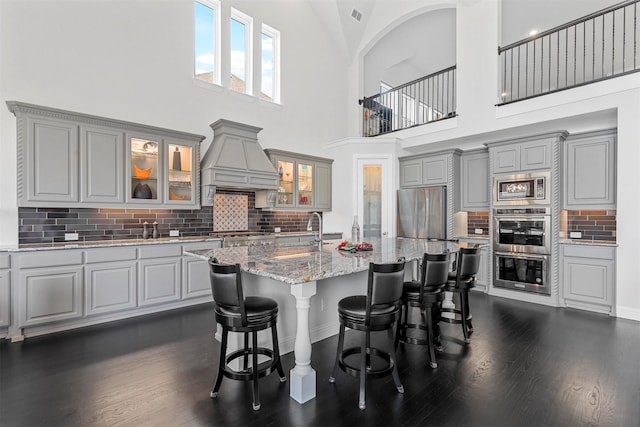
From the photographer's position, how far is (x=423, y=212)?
19.6 ft

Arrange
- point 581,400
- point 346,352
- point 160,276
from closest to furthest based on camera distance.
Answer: point 581,400
point 346,352
point 160,276

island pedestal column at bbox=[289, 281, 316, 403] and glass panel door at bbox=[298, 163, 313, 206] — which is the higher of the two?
glass panel door at bbox=[298, 163, 313, 206]

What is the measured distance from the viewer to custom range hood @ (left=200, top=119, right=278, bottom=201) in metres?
4.75

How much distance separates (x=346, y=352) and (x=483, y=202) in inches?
169

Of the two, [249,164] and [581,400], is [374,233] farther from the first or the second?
[581,400]

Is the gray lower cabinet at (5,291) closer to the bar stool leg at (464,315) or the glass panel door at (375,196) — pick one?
the bar stool leg at (464,315)

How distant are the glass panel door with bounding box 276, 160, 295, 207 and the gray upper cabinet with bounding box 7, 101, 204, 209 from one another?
5.09ft

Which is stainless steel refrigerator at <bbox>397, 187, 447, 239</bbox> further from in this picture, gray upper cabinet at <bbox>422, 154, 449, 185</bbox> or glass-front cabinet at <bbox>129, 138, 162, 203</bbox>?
glass-front cabinet at <bbox>129, 138, 162, 203</bbox>

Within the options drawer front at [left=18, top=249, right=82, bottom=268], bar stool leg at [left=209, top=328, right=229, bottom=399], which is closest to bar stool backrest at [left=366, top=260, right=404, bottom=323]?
bar stool leg at [left=209, top=328, right=229, bottom=399]

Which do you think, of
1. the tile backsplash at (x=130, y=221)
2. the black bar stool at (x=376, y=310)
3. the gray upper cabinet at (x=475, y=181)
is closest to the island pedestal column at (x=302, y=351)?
the black bar stool at (x=376, y=310)

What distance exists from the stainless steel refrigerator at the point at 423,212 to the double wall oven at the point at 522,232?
88 cm

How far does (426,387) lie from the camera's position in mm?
2352

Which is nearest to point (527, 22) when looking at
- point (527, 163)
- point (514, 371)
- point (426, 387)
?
point (527, 163)

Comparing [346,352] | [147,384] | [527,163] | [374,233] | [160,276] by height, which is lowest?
[147,384]
